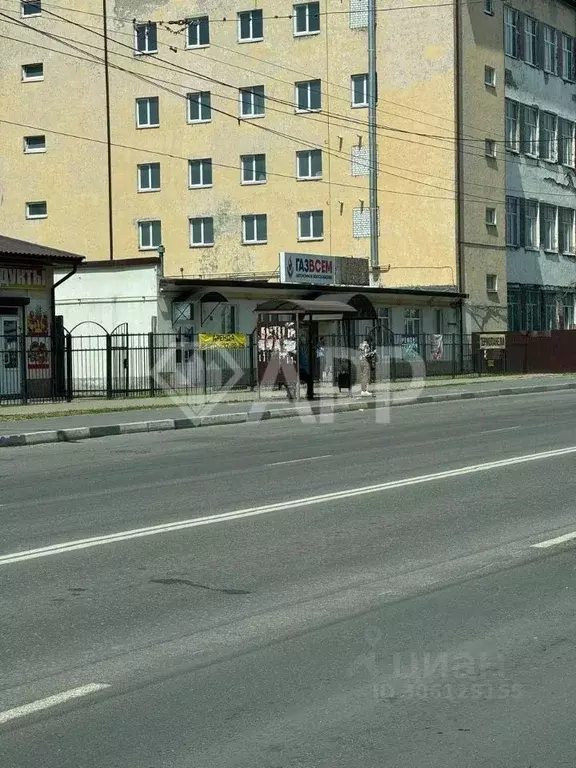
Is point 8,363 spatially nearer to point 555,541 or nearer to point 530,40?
point 555,541

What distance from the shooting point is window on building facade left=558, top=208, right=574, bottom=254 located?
6181 cm

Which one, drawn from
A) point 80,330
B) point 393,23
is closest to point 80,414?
point 80,330

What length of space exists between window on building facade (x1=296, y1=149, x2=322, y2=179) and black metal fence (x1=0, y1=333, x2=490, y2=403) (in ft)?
34.1

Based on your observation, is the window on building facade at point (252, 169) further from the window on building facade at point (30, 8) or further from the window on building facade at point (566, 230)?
the window on building facade at point (566, 230)

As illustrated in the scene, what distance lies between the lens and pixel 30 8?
60344 millimetres

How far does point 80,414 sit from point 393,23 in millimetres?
31398

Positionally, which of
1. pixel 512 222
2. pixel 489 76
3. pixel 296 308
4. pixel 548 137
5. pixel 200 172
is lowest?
pixel 296 308

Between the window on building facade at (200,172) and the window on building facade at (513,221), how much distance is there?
1357 centimetres

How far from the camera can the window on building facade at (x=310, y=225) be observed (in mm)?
56219

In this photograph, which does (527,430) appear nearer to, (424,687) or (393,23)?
(424,687)

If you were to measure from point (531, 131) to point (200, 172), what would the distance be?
15393 mm

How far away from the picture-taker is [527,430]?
20.8 m

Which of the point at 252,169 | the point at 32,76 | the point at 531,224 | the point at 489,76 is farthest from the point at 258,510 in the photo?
the point at 32,76

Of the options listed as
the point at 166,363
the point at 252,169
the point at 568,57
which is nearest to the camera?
the point at 166,363
